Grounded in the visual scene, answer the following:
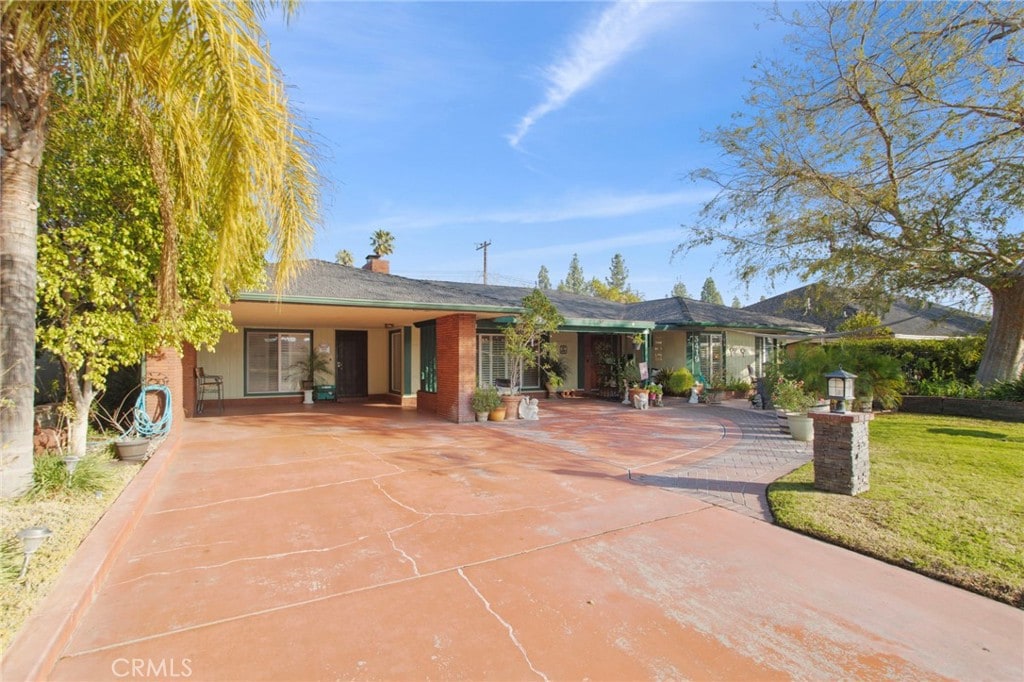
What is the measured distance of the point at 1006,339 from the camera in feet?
41.5

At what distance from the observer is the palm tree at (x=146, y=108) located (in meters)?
3.97

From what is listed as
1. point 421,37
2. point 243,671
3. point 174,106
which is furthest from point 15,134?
point 243,671

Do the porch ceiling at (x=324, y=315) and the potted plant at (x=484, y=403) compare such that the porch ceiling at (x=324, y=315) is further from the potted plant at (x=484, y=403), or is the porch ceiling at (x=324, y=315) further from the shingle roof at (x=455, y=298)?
the potted plant at (x=484, y=403)

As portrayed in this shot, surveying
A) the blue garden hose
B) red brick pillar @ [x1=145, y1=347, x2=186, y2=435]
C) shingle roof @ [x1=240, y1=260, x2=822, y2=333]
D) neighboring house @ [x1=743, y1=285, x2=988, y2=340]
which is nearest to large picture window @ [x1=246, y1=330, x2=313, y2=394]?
shingle roof @ [x1=240, y1=260, x2=822, y2=333]

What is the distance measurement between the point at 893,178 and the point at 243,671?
14.4 meters

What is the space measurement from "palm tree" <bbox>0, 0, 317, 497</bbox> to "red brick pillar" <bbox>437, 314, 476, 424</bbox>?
6.04 metres

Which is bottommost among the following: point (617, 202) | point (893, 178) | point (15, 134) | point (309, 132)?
point (15, 134)

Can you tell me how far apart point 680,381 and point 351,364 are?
10682 millimetres

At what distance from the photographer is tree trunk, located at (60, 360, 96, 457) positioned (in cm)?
618

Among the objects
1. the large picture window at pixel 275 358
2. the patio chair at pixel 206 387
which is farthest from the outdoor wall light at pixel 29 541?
the large picture window at pixel 275 358

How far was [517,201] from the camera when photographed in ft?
66.4

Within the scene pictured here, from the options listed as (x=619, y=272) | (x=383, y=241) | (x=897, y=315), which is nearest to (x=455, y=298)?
(x=897, y=315)

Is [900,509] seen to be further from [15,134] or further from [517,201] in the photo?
[517,201]

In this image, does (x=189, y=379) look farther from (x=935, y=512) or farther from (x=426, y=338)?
(x=935, y=512)
